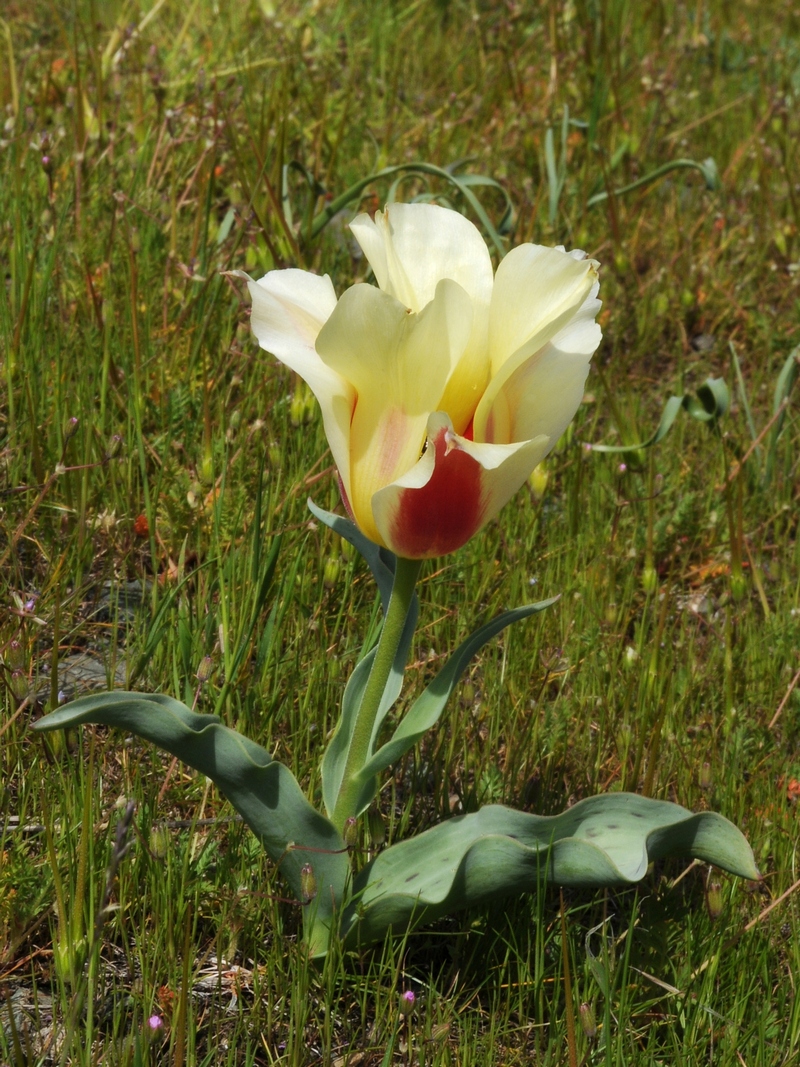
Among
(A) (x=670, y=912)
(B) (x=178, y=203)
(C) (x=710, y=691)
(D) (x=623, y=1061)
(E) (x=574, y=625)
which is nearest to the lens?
(D) (x=623, y=1061)

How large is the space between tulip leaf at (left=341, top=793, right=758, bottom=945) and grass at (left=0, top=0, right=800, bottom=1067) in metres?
0.04

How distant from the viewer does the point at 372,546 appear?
1.32 m

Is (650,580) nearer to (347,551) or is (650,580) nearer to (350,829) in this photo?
(347,551)

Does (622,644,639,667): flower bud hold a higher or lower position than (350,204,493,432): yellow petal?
lower

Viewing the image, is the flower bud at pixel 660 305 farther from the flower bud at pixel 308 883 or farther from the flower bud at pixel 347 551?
the flower bud at pixel 308 883

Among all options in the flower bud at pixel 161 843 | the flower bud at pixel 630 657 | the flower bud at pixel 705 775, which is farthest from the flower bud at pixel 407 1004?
the flower bud at pixel 630 657

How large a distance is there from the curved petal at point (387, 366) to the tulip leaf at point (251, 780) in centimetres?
27

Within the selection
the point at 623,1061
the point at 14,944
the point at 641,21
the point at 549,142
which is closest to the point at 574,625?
the point at 623,1061

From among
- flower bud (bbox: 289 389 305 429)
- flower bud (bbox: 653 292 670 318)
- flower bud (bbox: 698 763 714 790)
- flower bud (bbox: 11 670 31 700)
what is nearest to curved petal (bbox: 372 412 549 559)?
flower bud (bbox: 11 670 31 700)

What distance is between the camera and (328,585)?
6.04ft

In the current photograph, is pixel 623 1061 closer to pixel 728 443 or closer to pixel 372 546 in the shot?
pixel 372 546

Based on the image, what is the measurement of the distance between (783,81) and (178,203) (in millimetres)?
2655

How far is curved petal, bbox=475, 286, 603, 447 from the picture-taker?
1057mm

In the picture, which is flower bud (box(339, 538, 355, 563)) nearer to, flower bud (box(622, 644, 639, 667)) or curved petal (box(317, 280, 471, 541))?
flower bud (box(622, 644, 639, 667))
